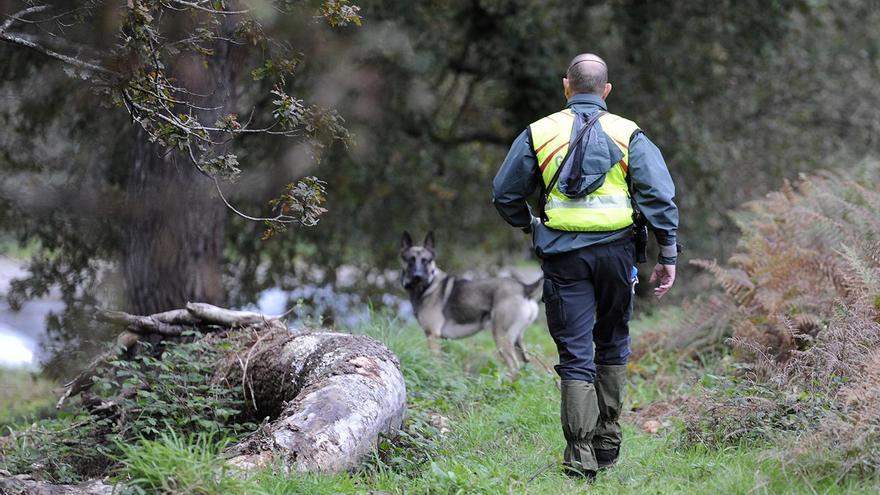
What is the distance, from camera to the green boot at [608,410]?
5309 mm

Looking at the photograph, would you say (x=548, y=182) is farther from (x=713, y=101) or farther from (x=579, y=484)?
(x=713, y=101)

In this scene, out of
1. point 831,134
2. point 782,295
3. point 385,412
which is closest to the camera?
point 385,412

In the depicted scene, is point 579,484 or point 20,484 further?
point 579,484

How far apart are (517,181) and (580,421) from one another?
1.35 meters

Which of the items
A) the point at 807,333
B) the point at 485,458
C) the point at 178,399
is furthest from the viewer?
the point at 807,333

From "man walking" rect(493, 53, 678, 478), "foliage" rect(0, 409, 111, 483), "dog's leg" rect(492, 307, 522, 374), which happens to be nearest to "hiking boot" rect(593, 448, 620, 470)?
"man walking" rect(493, 53, 678, 478)

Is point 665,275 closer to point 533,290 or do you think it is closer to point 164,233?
point 533,290

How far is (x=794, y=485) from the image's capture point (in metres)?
4.34

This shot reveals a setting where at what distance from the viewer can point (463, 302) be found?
9.57m

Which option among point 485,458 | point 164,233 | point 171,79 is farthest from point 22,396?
point 485,458

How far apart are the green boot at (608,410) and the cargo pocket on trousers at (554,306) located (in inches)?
17.4

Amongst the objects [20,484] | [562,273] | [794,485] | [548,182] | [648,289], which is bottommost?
[648,289]

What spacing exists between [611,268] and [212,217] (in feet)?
15.5

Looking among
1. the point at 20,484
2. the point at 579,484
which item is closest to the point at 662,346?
the point at 579,484
